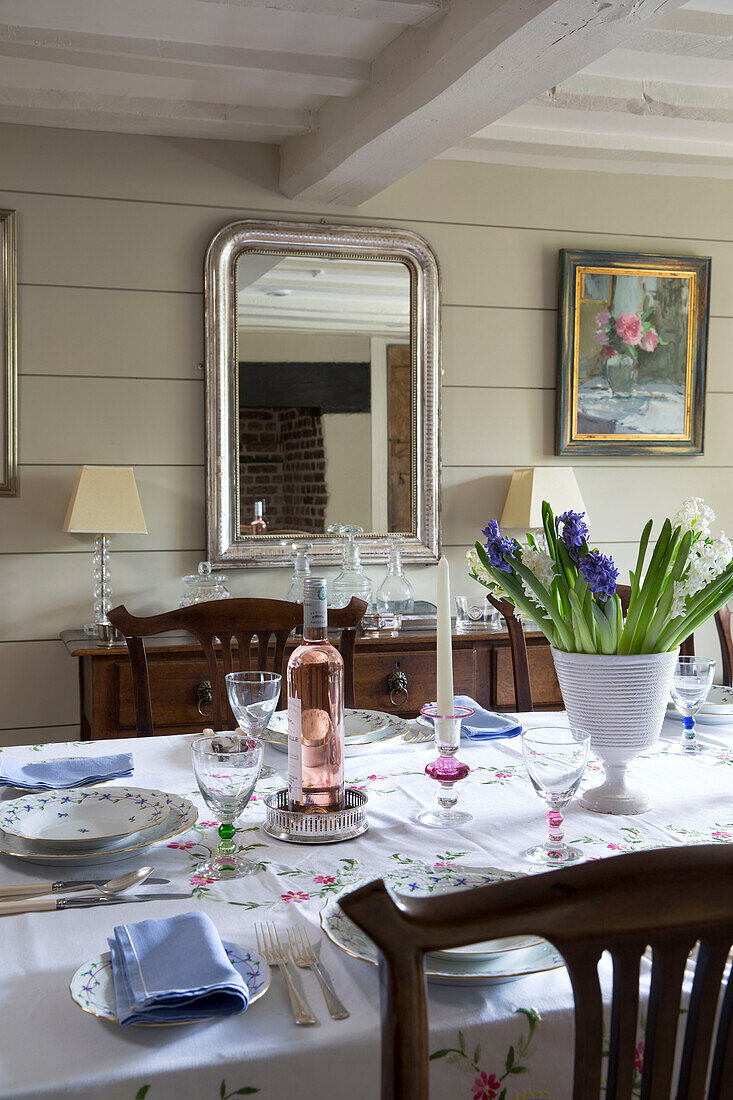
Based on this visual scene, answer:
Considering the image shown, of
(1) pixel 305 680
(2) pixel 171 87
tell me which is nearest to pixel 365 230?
(2) pixel 171 87

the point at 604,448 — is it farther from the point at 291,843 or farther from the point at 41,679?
the point at 291,843

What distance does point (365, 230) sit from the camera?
3.34 m

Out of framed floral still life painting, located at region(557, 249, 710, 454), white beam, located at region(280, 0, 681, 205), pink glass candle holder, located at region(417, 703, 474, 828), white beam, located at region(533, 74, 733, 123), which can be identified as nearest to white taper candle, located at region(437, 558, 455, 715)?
pink glass candle holder, located at region(417, 703, 474, 828)

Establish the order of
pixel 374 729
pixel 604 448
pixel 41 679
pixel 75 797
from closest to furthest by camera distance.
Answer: pixel 75 797
pixel 374 729
pixel 41 679
pixel 604 448

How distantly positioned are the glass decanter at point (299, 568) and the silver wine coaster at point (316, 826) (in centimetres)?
190

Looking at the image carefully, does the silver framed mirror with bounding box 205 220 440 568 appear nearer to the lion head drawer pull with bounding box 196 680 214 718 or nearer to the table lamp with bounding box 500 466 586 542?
the table lamp with bounding box 500 466 586 542

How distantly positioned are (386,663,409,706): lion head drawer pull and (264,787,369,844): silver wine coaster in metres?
1.62

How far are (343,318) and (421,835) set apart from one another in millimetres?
2363

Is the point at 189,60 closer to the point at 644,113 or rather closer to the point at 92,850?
the point at 644,113

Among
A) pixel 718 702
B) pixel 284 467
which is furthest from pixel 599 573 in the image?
pixel 284 467

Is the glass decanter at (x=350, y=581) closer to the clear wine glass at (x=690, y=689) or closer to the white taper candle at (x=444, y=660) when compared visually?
the clear wine glass at (x=690, y=689)

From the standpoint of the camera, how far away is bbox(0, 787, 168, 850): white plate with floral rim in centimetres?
120

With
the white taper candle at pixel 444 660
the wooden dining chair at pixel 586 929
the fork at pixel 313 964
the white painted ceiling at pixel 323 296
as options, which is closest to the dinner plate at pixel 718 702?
the white taper candle at pixel 444 660

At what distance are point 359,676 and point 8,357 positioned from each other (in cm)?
143
